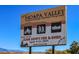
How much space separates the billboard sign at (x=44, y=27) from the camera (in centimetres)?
448

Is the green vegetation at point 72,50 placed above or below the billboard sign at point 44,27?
below

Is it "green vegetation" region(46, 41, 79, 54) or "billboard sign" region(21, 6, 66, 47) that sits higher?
"billboard sign" region(21, 6, 66, 47)

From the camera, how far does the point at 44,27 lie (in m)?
4.56

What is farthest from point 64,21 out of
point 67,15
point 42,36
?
point 42,36

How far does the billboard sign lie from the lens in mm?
4477

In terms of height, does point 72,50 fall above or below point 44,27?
below

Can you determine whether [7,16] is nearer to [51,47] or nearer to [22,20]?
[22,20]
